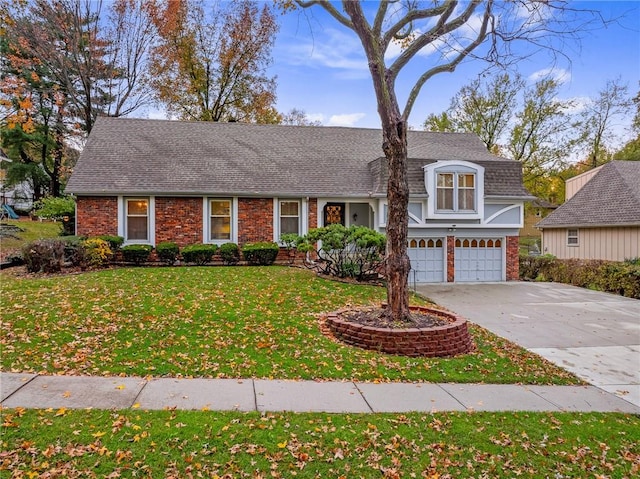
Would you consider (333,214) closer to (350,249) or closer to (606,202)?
(350,249)

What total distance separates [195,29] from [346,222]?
16.4 metres

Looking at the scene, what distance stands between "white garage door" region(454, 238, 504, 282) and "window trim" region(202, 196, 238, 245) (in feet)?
27.8

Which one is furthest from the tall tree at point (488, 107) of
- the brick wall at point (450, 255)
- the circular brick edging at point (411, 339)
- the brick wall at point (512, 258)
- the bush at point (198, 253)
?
the circular brick edging at point (411, 339)

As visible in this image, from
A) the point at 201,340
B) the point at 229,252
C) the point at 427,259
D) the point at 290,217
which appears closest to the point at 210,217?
the point at 229,252

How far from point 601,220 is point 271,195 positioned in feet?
45.8

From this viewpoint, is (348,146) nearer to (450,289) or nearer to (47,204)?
(450,289)

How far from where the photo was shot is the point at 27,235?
19.1 m

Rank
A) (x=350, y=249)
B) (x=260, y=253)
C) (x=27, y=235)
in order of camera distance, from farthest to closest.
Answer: (x=27, y=235)
(x=260, y=253)
(x=350, y=249)

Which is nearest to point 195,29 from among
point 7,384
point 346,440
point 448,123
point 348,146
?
point 348,146

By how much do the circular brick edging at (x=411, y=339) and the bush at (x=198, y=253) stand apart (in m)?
8.03

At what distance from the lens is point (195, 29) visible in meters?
25.2

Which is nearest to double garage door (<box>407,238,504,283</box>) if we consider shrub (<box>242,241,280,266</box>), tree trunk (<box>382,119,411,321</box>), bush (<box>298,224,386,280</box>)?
bush (<box>298,224,386,280</box>)

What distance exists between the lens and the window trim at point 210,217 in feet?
49.5

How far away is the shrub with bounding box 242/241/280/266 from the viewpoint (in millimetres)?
14109
